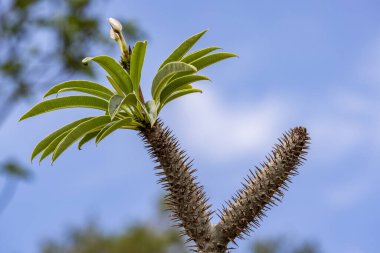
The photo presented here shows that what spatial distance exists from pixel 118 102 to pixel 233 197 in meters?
0.65

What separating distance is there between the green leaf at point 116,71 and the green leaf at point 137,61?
0.08ft

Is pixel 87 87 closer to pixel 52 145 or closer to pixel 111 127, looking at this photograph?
pixel 111 127

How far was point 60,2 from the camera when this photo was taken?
55.1ft

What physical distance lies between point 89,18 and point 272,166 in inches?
569

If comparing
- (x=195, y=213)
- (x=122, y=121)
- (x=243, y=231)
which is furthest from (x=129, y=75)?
(x=243, y=231)

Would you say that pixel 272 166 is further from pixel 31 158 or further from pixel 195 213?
pixel 31 158

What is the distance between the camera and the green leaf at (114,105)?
2.46 metres

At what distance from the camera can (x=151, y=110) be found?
8.59ft

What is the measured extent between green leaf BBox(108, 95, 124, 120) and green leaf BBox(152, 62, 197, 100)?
19cm

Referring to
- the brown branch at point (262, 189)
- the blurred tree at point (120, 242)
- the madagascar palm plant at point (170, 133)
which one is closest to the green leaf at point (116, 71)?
the madagascar palm plant at point (170, 133)

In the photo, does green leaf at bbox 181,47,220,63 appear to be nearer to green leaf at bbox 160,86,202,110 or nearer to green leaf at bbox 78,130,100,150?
green leaf at bbox 160,86,202,110

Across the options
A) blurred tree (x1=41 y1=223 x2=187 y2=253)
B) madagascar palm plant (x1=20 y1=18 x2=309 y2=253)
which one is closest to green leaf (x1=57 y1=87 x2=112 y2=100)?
madagascar palm plant (x1=20 y1=18 x2=309 y2=253)

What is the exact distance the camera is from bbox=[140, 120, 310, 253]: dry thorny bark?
99.7 inches

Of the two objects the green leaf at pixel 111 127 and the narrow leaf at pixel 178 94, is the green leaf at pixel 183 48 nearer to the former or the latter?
the narrow leaf at pixel 178 94
